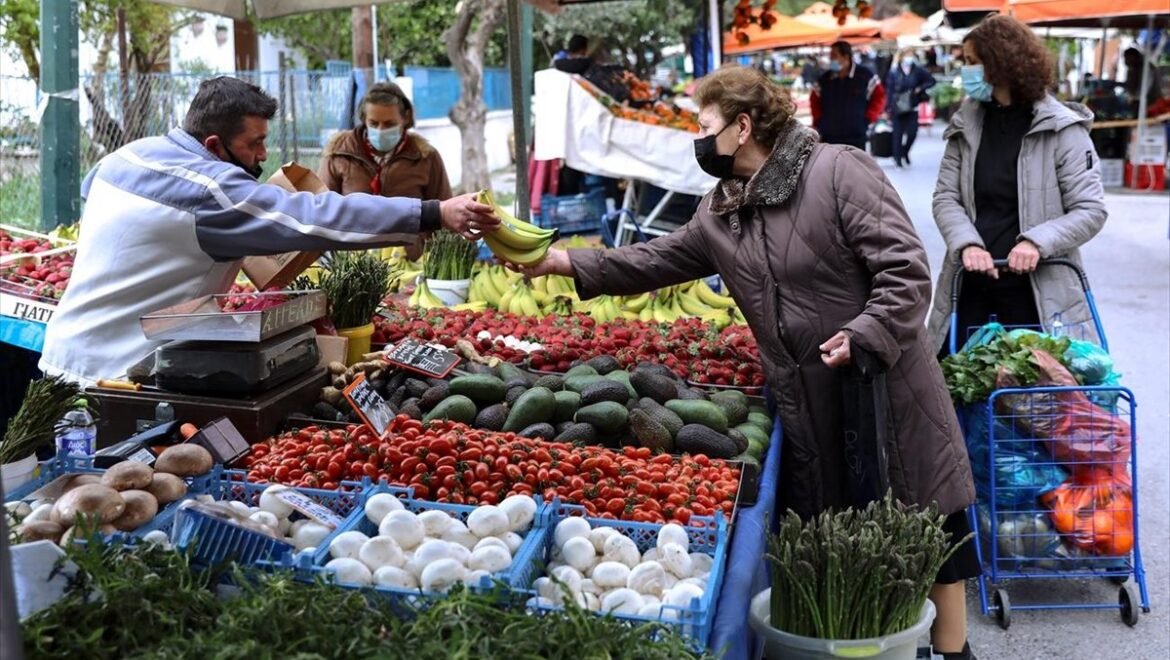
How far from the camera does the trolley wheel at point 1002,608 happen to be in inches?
191

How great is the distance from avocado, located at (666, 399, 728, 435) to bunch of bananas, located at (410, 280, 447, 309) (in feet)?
8.61

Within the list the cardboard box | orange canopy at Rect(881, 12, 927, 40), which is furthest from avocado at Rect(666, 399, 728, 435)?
orange canopy at Rect(881, 12, 927, 40)

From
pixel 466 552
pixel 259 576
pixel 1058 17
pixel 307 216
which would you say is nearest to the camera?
pixel 259 576

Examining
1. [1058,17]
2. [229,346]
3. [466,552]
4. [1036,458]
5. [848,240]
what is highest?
[1058,17]

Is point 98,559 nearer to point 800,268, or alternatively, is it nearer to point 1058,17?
point 800,268

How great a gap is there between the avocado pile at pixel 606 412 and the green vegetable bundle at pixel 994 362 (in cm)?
107

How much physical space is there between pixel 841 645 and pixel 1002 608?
7.33 feet

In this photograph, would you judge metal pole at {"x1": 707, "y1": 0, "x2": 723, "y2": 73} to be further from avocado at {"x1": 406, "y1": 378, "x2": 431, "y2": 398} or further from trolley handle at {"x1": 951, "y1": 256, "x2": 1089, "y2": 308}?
avocado at {"x1": 406, "y1": 378, "x2": 431, "y2": 398}

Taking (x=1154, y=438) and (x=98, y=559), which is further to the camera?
(x=1154, y=438)

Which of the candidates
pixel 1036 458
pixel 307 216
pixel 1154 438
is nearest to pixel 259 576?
pixel 307 216

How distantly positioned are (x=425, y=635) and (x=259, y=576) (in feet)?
1.48

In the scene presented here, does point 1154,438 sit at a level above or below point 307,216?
below

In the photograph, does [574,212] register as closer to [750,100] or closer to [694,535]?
[750,100]

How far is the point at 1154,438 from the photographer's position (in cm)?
738
